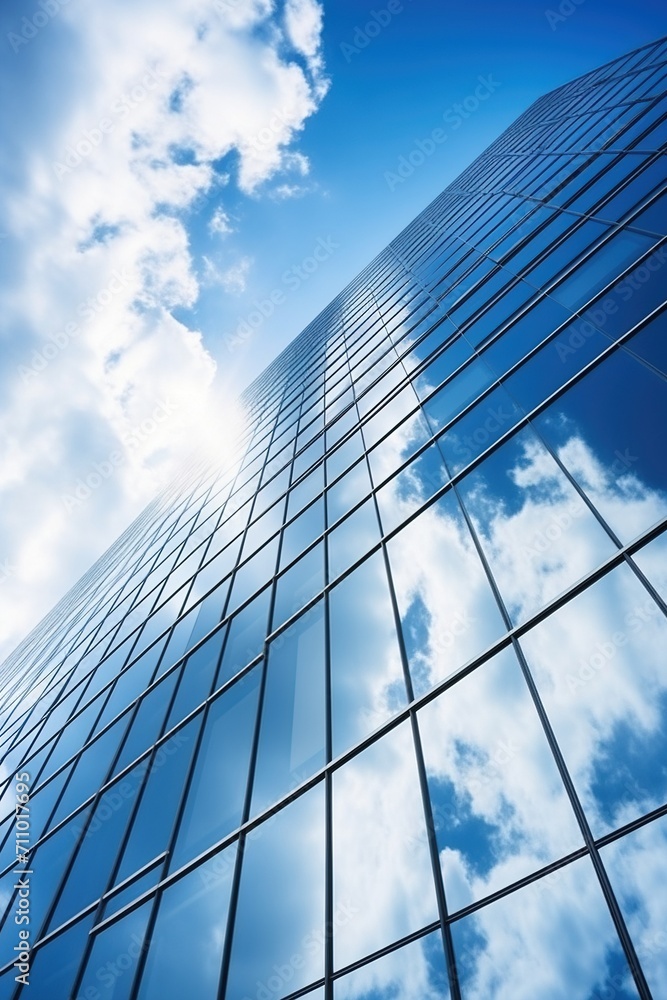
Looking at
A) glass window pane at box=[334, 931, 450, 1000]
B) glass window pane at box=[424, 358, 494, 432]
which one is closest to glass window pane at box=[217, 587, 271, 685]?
glass window pane at box=[424, 358, 494, 432]

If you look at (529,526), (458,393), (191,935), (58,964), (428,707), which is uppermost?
(458,393)

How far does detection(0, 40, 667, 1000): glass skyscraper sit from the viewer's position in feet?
13.4

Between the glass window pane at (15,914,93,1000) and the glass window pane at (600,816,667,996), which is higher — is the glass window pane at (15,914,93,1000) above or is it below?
above

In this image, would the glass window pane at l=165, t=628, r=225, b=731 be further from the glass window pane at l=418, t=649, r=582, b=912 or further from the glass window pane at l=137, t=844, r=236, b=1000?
the glass window pane at l=418, t=649, r=582, b=912

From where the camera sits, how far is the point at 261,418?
83.1ft

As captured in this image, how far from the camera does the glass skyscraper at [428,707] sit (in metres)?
4.07

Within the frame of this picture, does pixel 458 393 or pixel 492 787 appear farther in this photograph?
pixel 458 393

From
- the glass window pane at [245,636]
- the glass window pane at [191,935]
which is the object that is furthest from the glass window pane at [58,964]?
the glass window pane at [245,636]

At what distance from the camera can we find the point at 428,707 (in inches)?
227

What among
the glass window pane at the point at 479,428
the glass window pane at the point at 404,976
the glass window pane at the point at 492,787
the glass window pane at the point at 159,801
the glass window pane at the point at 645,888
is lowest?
the glass window pane at the point at 645,888

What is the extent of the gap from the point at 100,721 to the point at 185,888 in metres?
7.25

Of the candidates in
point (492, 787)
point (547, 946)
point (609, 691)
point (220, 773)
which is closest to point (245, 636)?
point (220, 773)

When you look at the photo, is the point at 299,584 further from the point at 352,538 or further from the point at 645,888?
the point at 645,888

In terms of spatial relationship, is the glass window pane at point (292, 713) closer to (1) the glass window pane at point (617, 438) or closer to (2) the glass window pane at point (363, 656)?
(2) the glass window pane at point (363, 656)
